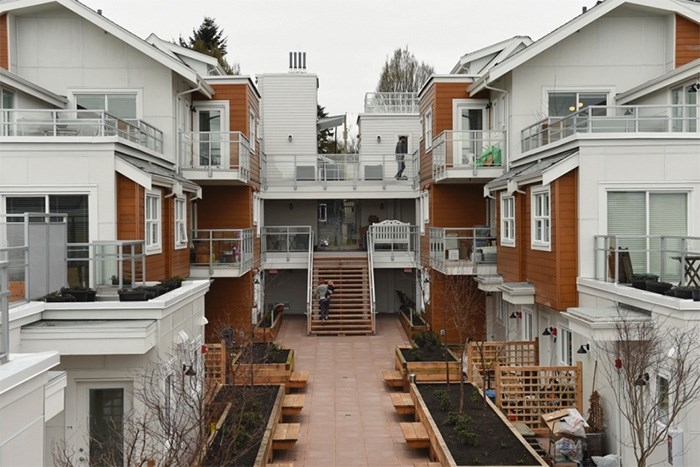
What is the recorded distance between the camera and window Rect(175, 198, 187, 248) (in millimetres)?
21159

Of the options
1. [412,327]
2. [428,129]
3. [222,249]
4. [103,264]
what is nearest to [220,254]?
[222,249]

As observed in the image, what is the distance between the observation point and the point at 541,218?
17.8m

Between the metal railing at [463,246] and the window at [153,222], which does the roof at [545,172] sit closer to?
the metal railing at [463,246]

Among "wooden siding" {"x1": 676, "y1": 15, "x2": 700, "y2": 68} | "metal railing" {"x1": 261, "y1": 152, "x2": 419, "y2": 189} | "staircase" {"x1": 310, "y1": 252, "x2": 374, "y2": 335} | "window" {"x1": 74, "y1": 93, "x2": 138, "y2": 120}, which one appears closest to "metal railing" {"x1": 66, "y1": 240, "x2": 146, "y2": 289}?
"window" {"x1": 74, "y1": 93, "x2": 138, "y2": 120}

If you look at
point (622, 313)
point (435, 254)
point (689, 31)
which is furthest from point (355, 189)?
point (622, 313)

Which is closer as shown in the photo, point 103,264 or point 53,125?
point 103,264

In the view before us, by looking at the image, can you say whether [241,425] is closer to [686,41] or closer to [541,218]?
[541,218]

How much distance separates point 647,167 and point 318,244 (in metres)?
22.3

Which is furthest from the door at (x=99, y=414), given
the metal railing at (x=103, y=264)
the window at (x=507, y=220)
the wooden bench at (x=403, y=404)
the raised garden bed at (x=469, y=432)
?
the window at (x=507, y=220)

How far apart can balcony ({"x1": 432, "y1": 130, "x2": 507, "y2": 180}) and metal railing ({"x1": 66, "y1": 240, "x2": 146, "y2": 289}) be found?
41.0 feet

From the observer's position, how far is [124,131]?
18266 mm

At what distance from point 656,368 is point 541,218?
258 inches

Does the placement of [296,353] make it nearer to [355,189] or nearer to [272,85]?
[355,189]

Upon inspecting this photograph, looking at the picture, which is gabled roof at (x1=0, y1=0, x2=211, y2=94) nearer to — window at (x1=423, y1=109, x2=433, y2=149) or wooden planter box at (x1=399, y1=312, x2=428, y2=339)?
window at (x1=423, y1=109, x2=433, y2=149)
